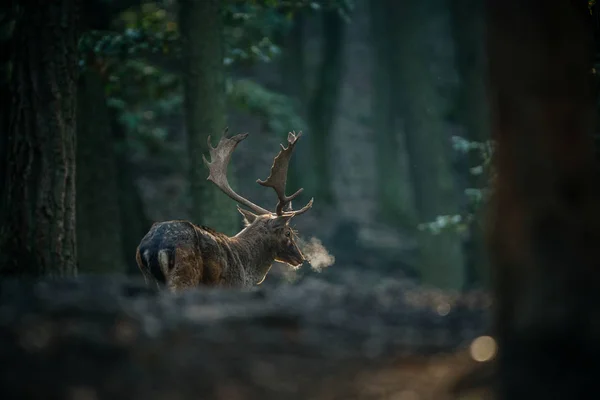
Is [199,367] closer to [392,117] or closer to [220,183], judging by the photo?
[220,183]

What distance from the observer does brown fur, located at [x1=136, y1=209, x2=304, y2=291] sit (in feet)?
30.8

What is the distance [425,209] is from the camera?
2211 centimetres

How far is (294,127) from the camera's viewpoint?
856 inches

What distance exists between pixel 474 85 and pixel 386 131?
23.5 ft

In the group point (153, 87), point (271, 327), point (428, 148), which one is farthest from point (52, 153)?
point (428, 148)

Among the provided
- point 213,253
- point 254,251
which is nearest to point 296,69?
point 254,251

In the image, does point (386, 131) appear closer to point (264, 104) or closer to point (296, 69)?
point (296, 69)

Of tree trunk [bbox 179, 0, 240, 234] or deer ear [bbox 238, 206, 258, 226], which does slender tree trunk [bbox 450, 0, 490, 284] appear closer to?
tree trunk [bbox 179, 0, 240, 234]

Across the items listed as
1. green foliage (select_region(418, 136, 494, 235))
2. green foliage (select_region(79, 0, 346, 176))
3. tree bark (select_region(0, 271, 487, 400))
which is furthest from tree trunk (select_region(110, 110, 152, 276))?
tree bark (select_region(0, 271, 487, 400))

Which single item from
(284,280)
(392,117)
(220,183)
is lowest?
(284,280)

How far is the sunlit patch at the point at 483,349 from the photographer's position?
569cm

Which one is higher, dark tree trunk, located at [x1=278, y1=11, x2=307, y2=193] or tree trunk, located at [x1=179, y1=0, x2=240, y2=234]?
dark tree trunk, located at [x1=278, y1=11, x2=307, y2=193]

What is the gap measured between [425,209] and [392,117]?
738cm

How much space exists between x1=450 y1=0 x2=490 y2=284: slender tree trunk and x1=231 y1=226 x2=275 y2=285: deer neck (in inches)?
356
